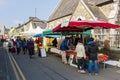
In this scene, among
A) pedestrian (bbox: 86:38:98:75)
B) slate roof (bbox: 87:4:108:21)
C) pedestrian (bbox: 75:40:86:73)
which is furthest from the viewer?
slate roof (bbox: 87:4:108:21)

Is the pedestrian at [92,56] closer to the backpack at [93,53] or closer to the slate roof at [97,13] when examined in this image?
the backpack at [93,53]

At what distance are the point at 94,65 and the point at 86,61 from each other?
86 centimetres

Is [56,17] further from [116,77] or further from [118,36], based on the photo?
[116,77]

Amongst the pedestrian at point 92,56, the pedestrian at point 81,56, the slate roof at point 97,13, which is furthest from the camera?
the slate roof at point 97,13

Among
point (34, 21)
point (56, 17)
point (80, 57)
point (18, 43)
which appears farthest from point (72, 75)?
point (34, 21)

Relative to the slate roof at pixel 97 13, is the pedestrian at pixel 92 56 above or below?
below

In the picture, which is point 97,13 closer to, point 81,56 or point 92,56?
point 81,56

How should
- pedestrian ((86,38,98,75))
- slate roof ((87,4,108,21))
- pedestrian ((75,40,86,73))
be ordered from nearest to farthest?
pedestrian ((86,38,98,75)) < pedestrian ((75,40,86,73)) < slate roof ((87,4,108,21))

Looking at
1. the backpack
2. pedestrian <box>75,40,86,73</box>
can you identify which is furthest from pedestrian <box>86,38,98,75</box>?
pedestrian <box>75,40,86,73</box>

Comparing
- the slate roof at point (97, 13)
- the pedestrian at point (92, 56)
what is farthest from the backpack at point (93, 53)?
the slate roof at point (97, 13)

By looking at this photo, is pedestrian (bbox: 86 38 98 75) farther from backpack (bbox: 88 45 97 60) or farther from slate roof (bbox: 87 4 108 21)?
slate roof (bbox: 87 4 108 21)

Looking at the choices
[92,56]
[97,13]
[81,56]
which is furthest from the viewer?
[97,13]

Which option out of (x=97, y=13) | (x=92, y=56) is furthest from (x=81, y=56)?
(x=97, y=13)

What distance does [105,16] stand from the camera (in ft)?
90.3
